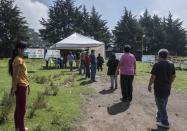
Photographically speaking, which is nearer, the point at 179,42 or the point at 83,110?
the point at 83,110

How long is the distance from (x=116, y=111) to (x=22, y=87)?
4.69 m

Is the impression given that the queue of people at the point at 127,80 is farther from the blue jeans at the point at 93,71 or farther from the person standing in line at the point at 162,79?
the blue jeans at the point at 93,71

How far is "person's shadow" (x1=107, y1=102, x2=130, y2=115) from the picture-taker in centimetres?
1235

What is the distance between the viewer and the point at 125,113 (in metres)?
12.1

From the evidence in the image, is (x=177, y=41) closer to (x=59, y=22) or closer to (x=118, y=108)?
(x=59, y=22)

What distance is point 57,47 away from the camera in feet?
125

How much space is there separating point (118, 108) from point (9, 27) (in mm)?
65524

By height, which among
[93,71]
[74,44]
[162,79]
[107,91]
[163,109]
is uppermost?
[74,44]

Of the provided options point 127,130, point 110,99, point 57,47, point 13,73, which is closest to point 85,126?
point 127,130

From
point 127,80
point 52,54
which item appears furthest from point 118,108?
point 52,54

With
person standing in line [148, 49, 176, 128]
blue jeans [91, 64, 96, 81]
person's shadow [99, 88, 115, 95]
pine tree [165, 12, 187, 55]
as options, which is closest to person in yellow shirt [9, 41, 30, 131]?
person standing in line [148, 49, 176, 128]

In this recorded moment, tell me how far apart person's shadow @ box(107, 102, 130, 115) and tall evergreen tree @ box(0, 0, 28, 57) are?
2461 inches

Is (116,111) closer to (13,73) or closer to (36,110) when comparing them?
(36,110)

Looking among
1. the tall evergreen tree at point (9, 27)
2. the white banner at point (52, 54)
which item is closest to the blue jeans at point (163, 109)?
the white banner at point (52, 54)
